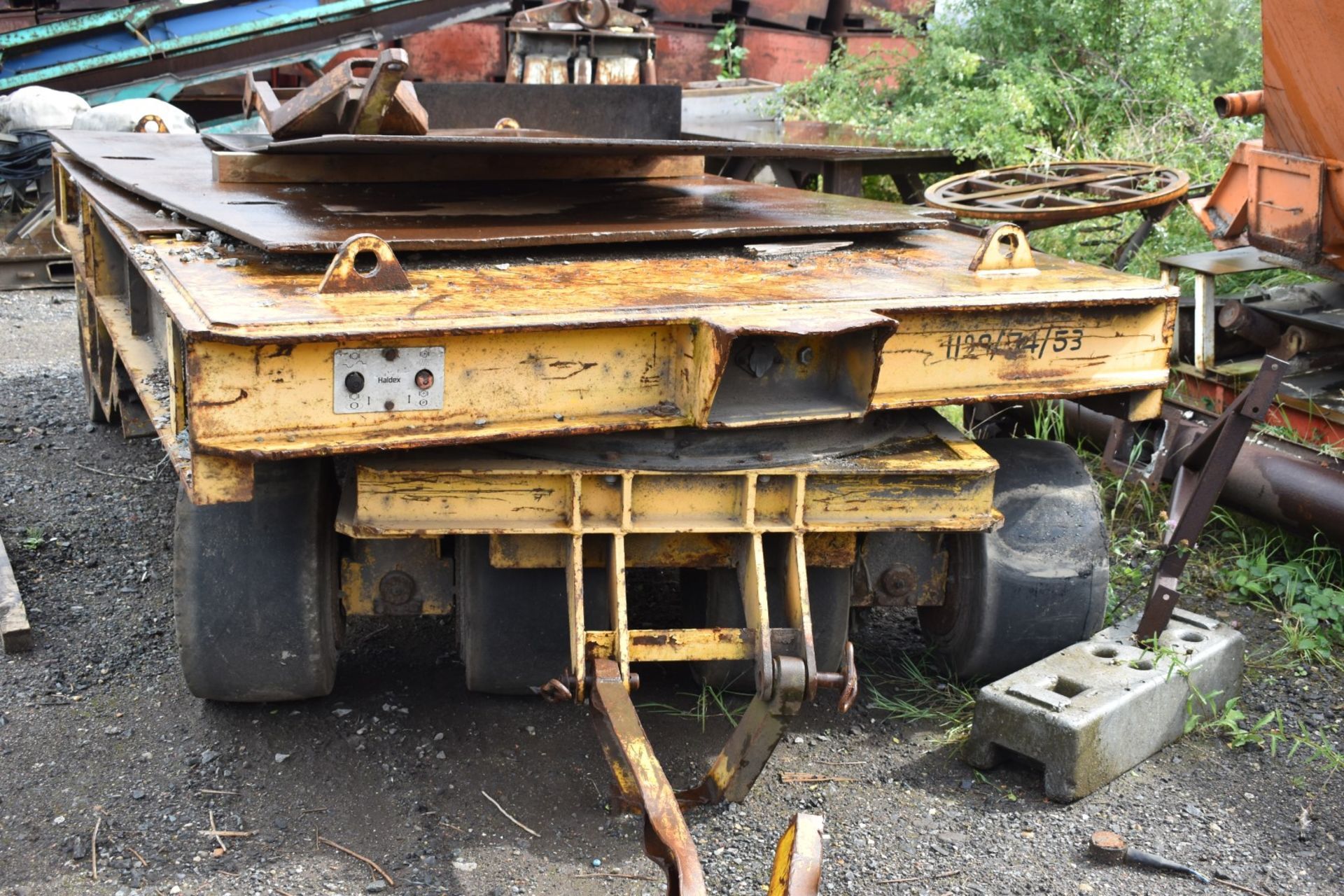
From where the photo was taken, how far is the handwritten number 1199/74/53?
276 cm

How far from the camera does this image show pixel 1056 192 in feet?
15.9

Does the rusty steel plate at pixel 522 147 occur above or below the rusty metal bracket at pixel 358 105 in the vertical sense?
below

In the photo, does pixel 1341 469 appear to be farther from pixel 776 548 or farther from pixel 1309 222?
pixel 776 548

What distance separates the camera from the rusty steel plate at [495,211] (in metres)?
3.02

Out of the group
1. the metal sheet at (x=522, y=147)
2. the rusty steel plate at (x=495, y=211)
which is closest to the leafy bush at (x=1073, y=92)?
the rusty steel plate at (x=495, y=211)

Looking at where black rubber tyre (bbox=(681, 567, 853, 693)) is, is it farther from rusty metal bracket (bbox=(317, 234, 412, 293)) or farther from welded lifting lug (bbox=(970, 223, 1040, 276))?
rusty metal bracket (bbox=(317, 234, 412, 293))

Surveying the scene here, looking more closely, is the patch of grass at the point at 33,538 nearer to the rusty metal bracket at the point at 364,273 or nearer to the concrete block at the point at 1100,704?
the rusty metal bracket at the point at 364,273

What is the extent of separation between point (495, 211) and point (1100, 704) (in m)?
1.93

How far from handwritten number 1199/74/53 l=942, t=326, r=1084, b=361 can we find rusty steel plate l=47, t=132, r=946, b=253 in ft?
2.31

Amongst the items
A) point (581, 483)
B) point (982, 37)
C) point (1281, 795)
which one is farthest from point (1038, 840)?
point (982, 37)

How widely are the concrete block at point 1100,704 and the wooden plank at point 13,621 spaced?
→ 2.40 metres

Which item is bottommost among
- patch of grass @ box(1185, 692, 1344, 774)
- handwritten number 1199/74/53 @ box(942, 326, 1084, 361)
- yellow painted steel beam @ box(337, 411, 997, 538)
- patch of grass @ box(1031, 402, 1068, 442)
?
patch of grass @ box(1185, 692, 1344, 774)

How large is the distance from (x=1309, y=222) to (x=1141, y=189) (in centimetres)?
55

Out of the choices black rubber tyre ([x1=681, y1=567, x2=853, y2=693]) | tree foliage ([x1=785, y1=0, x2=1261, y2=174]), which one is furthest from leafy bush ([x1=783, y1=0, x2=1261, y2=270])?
black rubber tyre ([x1=681, y1=567, x2=853, y2=693])
